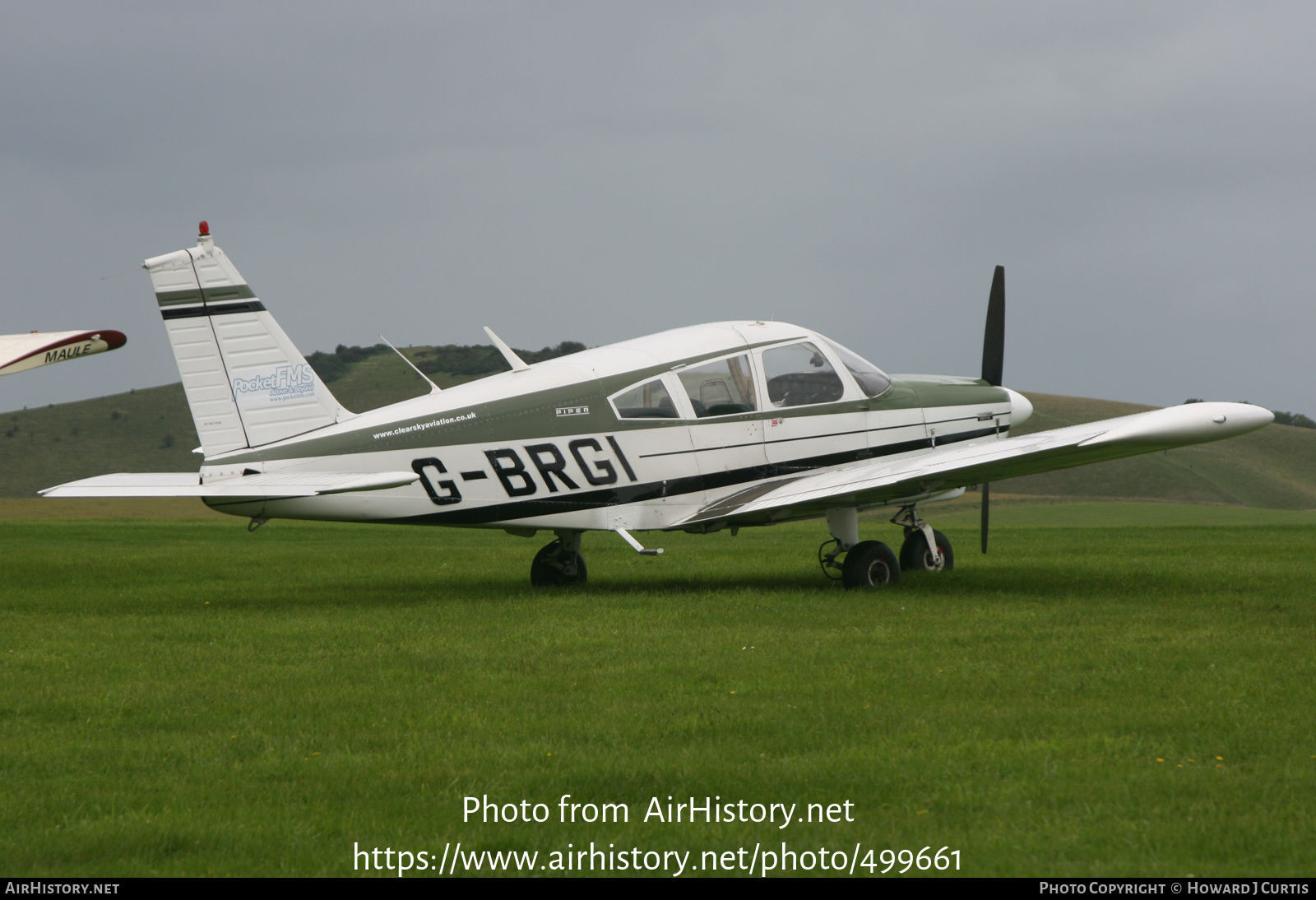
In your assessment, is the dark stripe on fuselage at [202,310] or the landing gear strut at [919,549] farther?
the landing gear strut at [919,549]

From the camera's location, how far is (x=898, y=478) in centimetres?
1190

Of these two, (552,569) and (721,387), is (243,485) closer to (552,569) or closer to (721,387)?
(552,569)

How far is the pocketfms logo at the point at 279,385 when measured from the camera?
11828 millimetres

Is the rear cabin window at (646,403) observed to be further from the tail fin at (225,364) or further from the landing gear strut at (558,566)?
the tail fin at (225,364)

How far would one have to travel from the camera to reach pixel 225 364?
39.0 feet

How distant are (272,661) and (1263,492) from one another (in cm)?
5715

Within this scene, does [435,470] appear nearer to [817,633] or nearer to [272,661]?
[272,661]

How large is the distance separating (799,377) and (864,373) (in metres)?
0.85

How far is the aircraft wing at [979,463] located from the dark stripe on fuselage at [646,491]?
120mm

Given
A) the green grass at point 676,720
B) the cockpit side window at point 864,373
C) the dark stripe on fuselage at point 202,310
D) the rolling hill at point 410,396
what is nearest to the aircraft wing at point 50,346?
the green grass at point 676,720

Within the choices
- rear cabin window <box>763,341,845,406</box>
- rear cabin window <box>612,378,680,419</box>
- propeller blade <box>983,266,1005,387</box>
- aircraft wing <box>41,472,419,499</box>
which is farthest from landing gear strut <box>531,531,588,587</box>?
propeller blade <box>983,266,1005,387</box>

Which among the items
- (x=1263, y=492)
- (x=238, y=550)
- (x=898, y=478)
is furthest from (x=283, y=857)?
(x=1263, y=492)

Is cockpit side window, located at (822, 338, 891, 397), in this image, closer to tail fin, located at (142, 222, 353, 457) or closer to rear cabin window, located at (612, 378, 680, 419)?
rear cabin window, located at (612, 378, 680, 419)

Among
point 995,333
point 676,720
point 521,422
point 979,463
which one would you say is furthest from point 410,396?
point 676,720
